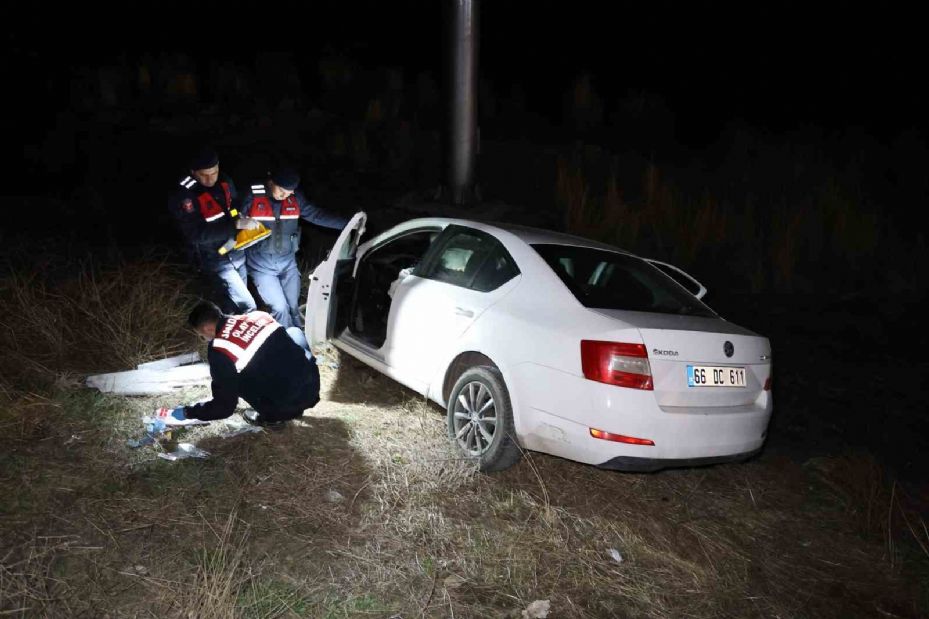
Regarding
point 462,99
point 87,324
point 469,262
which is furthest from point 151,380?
point 462,99

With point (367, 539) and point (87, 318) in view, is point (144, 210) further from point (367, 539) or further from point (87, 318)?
point (367, 539)

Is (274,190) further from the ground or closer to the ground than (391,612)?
further from the ground

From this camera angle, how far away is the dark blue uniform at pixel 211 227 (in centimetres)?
589

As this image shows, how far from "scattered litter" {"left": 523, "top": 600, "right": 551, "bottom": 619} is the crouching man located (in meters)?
1.96

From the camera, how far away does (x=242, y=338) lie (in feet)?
13.6

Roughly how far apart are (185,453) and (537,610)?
86.0 inches

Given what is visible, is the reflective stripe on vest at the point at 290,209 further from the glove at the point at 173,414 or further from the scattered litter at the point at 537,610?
the scattered litter at the point at 537,610

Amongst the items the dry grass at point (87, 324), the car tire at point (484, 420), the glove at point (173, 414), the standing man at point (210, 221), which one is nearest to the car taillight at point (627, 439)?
the car tire at point (484, 420)

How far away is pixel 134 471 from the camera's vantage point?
387cm

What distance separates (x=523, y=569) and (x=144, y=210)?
861 centimetres

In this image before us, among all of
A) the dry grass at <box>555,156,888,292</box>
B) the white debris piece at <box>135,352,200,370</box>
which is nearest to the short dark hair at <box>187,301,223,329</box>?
the white debris piece at <box>135,352,200,370</box>

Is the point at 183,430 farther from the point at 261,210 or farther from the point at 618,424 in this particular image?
the point at 618,424

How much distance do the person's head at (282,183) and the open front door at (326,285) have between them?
0.59 meters

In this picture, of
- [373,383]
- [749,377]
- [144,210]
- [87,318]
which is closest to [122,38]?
[144,210]
